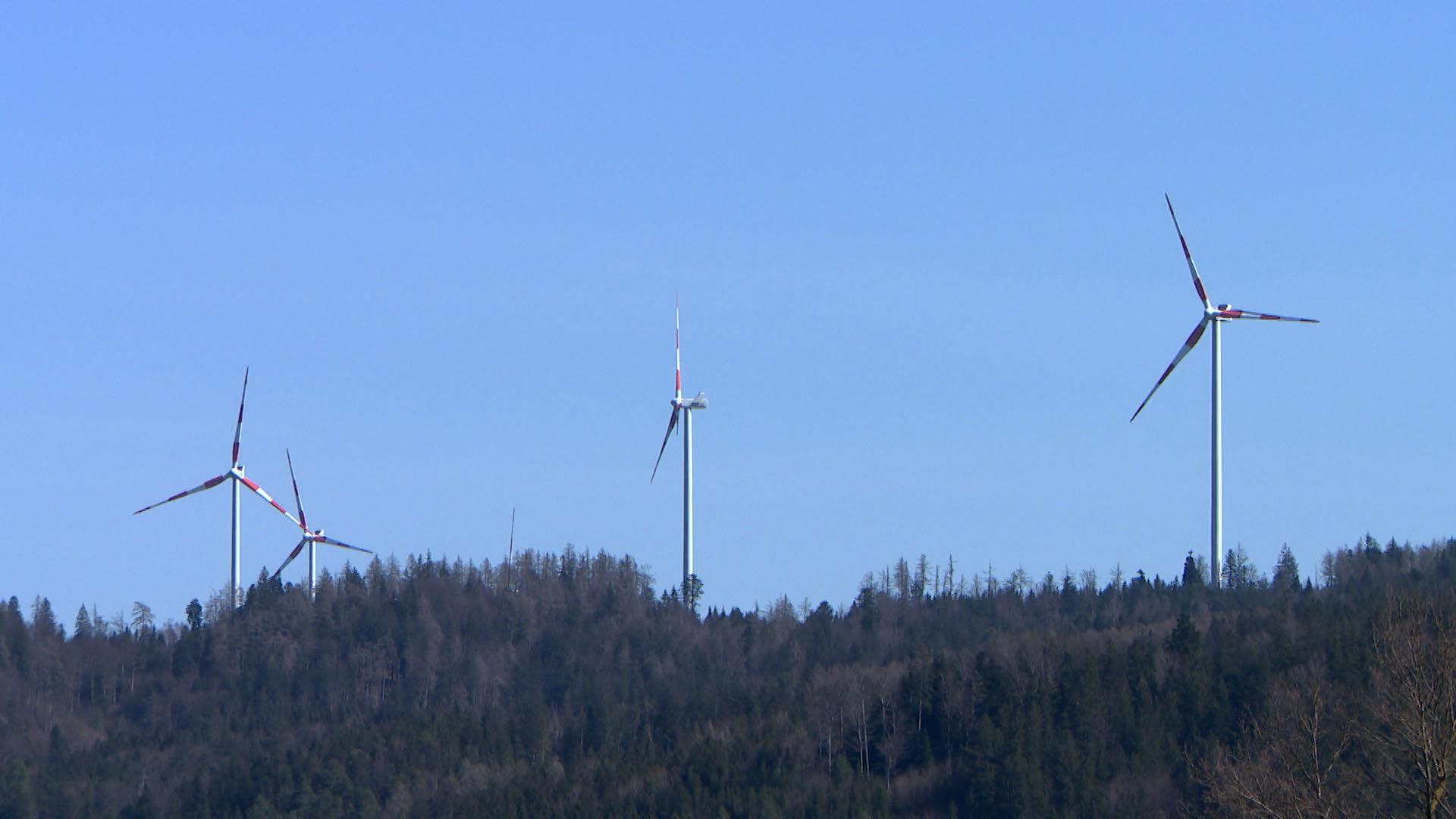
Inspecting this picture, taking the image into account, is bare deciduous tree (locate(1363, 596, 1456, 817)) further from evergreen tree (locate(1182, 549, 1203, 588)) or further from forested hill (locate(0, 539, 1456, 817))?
evergreen tree (locate(1182, 549, 1203, 588))

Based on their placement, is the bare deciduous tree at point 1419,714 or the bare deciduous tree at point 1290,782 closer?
the bare deciduous tree at point 1290,782

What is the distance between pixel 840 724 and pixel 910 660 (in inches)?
560

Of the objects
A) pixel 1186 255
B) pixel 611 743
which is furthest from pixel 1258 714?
pixel 611 743

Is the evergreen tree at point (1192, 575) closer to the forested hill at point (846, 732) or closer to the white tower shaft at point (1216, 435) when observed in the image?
the forested hill at point (846, 732)

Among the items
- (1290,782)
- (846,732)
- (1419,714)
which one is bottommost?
(846,732)

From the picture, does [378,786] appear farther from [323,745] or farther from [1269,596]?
[1269,596]

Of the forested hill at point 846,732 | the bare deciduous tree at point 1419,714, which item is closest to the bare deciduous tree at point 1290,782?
the bare deciduous tree at point 1419,714

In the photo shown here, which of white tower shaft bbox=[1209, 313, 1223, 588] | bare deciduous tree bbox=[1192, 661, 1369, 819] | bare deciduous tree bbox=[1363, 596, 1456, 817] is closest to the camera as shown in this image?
bare deciduous tree bbox=[1192, 661, 1369, 819]

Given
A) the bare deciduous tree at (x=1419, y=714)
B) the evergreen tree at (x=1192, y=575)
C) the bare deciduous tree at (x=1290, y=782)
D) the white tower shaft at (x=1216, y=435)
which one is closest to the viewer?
the bare deciduous tree at (x=1290, y=782)

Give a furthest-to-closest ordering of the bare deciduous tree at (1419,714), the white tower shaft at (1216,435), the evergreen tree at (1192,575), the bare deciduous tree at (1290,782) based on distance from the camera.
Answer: the evergreen tree at (1192,575), the white tower shaft at (1216,435), the bare deciduous tree at (1419,714), the bare deciduous tree at (1290,782)

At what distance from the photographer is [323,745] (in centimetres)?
15475

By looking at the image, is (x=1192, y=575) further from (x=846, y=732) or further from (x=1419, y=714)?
(x=1419, y=714)

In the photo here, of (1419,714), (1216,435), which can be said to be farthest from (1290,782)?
(1216,435)

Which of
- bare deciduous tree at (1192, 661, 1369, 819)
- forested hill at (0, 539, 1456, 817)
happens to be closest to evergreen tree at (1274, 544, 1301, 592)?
forested hill at (0, 539, 1456, 817)
